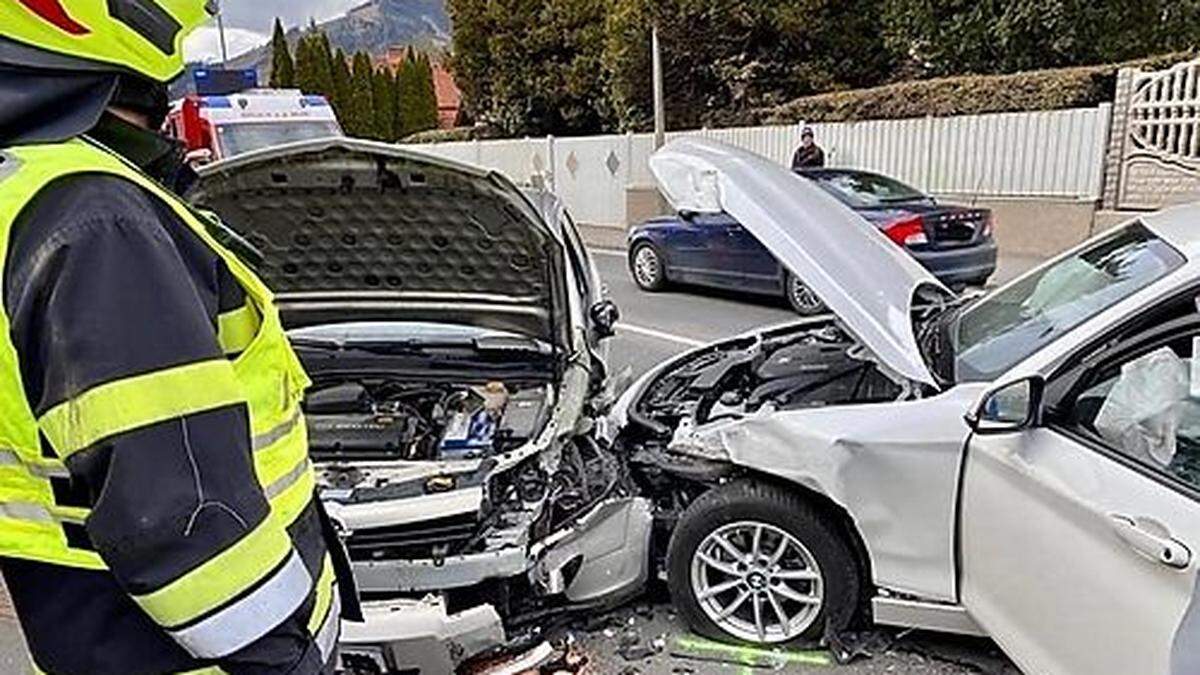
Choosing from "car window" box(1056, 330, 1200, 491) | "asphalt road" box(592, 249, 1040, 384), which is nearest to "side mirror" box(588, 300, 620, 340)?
"car window" box(1056, 330, 1200, 491)

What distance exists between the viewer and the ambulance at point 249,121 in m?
13.6

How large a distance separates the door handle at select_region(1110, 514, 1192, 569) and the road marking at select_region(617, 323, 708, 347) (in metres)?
5.69

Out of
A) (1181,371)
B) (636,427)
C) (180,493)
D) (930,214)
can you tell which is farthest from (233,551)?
(930,214)

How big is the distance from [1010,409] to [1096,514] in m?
0.37

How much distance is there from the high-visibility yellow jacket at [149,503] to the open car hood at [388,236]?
2104mm

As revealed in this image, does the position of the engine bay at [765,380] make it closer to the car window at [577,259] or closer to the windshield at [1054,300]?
the windshield at [1054,300]

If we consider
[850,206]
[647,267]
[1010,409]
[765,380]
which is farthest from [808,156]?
[1010,409]

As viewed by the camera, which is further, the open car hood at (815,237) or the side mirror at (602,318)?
the side mirror at (602,318)

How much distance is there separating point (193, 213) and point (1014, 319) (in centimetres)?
258

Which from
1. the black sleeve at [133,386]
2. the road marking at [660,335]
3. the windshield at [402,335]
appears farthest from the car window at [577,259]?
the road marking at [660,335]

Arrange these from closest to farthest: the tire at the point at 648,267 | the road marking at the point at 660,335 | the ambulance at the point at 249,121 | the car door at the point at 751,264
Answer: the road marking at the point at 660,335
the car door at the point at 751,264
the tire at the point at 648,267
the ambulance at the point at 249,121

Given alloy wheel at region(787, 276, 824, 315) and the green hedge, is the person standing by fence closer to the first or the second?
the green hedge

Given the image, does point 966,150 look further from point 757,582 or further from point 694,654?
point 694,654

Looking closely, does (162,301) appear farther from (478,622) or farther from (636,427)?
(636,427)
